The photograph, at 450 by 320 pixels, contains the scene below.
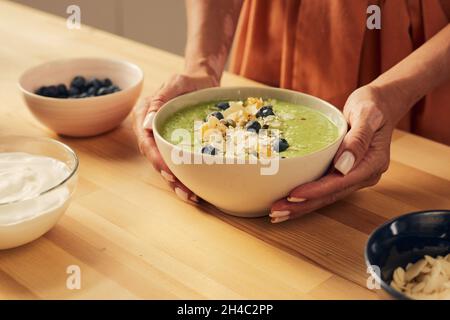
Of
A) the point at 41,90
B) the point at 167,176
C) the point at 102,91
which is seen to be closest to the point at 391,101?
the point at 167,176

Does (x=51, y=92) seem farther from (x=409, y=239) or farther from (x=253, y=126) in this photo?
(x=409, y=239)

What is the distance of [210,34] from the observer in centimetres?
149

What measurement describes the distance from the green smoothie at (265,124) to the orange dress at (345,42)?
1.22 feet

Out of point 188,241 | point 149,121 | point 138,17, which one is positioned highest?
point 149,121

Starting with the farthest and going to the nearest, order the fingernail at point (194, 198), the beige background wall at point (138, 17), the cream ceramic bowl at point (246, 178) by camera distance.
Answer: the beige background wall at point (138, 17) → the fingernail at point (194, 198) → the cream ceramic bowl at point (246, 178)

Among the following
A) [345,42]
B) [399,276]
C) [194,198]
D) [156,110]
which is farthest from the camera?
[345,42]

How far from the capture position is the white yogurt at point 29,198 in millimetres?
984

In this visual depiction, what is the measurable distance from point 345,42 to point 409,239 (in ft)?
2.29

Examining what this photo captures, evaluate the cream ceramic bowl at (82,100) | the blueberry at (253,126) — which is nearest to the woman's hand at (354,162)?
the blueberry at (253,126)

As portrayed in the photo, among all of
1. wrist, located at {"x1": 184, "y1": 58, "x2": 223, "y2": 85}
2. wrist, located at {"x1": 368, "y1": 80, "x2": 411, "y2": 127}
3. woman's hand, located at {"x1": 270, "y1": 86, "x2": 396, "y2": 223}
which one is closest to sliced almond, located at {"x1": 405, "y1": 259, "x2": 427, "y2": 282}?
woman's hand, located at {"x1": 270, "y1": 86, "x2": 396, "y2": 223}

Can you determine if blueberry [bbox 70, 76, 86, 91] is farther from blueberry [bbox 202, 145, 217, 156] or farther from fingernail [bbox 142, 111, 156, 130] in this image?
blueberry [bbox 202, 145, 217, 156]

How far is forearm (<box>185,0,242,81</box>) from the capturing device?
144 cm

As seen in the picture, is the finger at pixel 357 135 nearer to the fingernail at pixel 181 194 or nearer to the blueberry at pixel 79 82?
the fingernail at pixel 181 194
